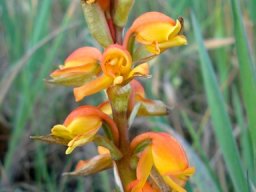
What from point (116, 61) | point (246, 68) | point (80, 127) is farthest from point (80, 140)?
point (246, 68)

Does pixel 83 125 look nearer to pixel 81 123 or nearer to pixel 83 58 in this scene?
pixel 81 123

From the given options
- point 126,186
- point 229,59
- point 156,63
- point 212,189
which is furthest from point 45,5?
point 126,186

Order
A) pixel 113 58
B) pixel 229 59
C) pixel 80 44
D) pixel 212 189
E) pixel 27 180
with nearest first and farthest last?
1. pixel 113 58
2. pixel 212 189
3. pixel 27 180
4. pixel 229 59
5. pixel 80 44

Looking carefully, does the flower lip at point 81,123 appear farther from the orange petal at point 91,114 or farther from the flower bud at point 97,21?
the flower bud at point 97,21

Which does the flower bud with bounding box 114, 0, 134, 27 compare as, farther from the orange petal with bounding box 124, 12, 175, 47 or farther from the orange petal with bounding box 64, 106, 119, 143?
the orange petal with bounding box 64, 106, 119, 143

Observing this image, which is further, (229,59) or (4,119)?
(4,119)

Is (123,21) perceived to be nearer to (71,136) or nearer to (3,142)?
(71,136)
